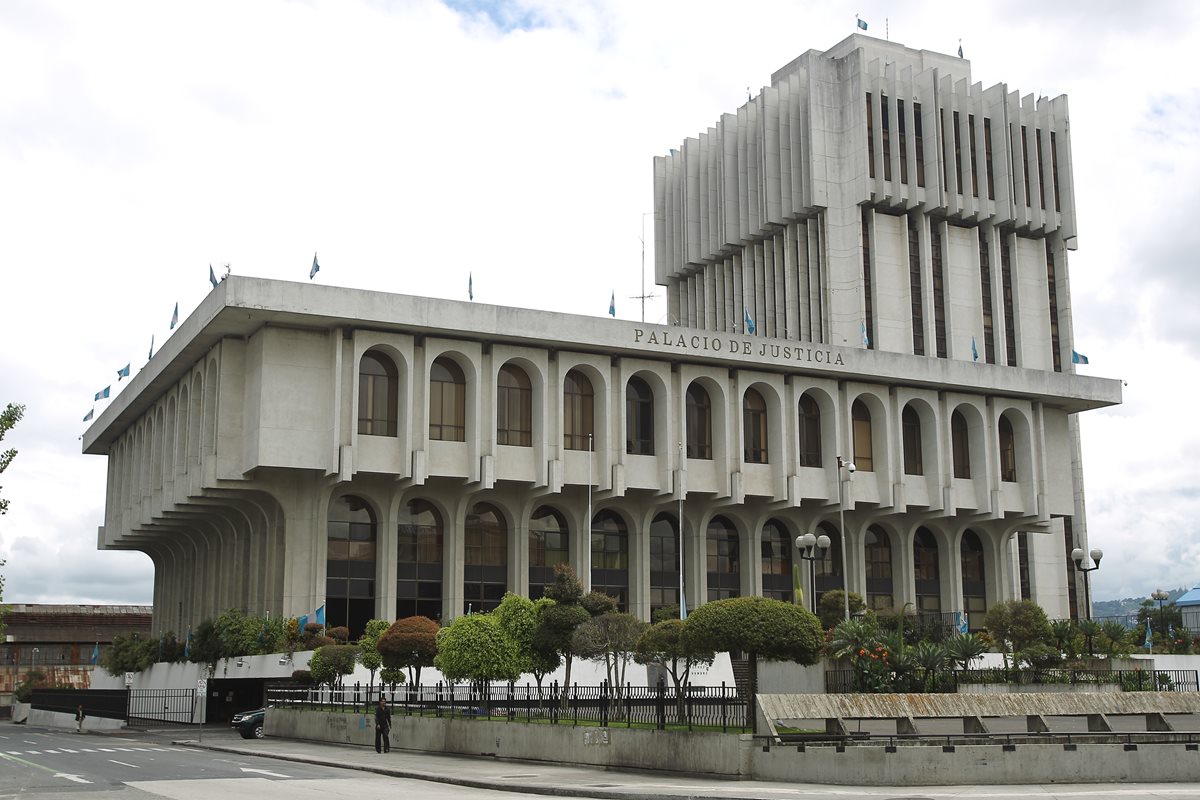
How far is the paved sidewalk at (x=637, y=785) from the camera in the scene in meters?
22.5

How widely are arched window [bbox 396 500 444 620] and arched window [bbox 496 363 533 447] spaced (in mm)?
4815

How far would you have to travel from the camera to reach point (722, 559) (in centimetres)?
6116

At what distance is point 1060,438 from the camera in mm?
66875

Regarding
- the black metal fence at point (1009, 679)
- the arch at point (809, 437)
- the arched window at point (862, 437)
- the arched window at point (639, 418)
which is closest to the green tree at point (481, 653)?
the black metal fence at point (1009, 679)

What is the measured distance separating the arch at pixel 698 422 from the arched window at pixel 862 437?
22.7 ft

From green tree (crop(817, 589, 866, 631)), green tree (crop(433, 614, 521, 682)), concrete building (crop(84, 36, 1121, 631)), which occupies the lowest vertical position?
green tree (crop(433, 614, 521, 682))

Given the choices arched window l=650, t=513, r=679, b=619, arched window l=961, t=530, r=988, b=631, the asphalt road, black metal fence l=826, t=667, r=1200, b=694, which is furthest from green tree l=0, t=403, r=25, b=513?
arched window l=961, t=530, r=988, b=631

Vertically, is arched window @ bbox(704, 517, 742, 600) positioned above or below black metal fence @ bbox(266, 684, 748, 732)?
above

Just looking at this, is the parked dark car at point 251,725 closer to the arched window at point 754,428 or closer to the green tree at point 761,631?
the green tree at point 761,631

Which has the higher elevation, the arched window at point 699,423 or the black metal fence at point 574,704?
the arched window at point 699,423

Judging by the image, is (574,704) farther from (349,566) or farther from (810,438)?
(810,438)

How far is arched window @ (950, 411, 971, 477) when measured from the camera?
63.8 metres

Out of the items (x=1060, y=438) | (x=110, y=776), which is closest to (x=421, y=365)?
(x=110, y=776)

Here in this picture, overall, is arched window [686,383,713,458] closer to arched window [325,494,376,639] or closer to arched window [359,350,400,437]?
arched window [359,350,400,437]
